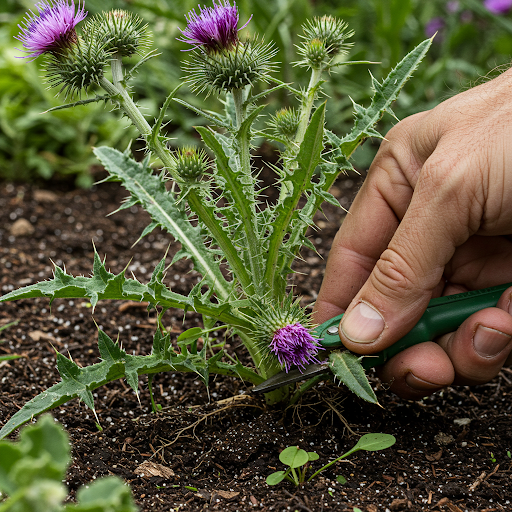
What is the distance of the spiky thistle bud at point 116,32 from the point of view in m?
2.32

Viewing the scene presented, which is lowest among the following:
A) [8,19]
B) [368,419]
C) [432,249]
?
[368,419]

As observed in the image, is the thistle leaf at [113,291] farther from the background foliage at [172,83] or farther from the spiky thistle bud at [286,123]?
the background foliage at [172,83]

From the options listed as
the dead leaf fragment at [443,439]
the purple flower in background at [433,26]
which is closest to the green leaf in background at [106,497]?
the dead leaf fragment at [443,439]

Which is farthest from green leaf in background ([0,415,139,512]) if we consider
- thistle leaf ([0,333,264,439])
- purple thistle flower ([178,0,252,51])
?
purple thistle flower ([178,0,252,51])

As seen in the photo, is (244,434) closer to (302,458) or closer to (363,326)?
(302,458)

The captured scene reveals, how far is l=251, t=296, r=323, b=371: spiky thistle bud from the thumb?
0.19 metres

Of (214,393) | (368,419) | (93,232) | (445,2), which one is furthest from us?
(445,2)

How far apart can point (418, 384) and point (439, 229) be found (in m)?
0.69

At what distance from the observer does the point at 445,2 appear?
28.6 ft

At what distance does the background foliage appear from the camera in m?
5.61

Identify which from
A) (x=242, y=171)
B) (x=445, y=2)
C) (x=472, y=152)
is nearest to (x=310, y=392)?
(x=242, y=171)

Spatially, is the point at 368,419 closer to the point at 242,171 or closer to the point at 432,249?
the point at 432,249

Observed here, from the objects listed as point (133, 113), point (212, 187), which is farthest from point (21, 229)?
point (212, 187)

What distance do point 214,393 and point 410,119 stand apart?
5.54ft
